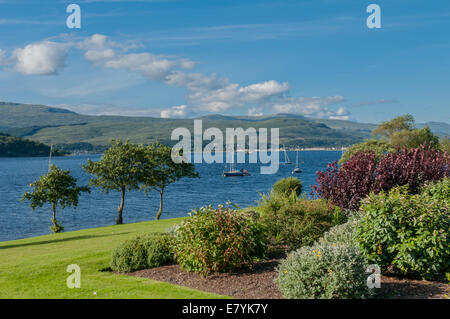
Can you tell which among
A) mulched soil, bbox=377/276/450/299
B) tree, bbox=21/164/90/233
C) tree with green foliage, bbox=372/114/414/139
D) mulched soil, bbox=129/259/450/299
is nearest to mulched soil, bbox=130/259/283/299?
mulched soil, bbox=129/259/450/299

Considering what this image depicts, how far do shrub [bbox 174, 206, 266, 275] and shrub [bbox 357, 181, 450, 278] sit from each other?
268cm

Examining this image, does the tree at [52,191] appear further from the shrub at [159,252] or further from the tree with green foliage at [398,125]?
the tree with green foliage at [398,125]

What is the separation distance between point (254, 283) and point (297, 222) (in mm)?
3317

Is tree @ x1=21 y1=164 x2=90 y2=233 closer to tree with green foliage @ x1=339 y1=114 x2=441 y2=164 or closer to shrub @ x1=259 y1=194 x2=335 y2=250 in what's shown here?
shrub @ x1=259 y1=194 x2=335 y2=250

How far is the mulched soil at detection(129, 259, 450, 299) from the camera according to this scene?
7.68 m

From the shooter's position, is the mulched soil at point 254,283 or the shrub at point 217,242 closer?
the mulched soil at point 254,283

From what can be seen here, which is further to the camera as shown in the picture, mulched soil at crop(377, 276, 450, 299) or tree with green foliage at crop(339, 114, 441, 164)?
tree with green foliage at crop(339, 114, 441, 164)

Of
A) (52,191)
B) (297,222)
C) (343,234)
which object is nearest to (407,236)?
(343,234)

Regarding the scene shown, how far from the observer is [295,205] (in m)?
12.0

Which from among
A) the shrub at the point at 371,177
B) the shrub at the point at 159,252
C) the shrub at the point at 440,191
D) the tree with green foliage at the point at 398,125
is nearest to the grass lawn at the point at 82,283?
the shrub at the point at 159,252

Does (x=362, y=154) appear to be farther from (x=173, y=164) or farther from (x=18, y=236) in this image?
(x=18, y=236)

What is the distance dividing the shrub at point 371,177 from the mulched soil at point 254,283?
17.0 feet

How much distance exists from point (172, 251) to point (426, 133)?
242 feet

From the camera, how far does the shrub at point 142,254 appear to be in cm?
1041
